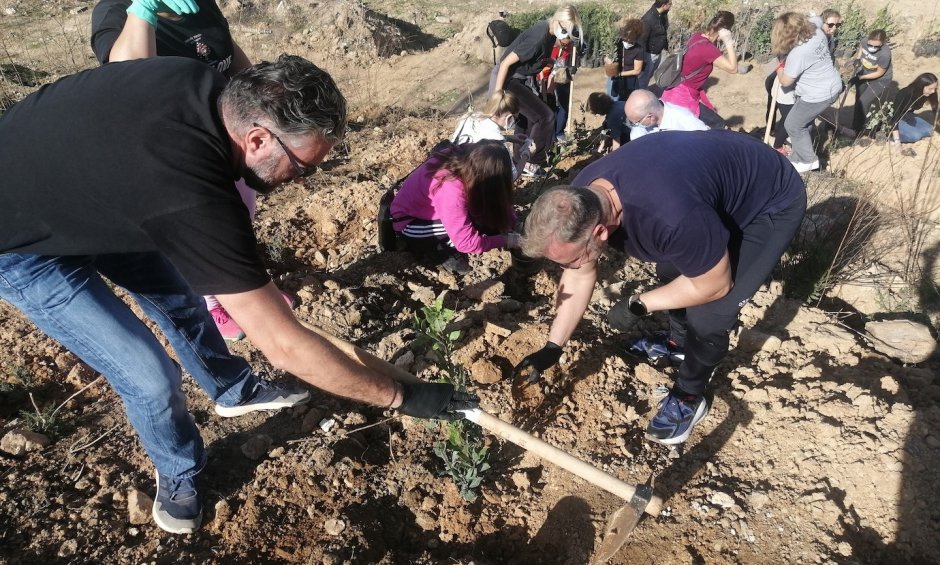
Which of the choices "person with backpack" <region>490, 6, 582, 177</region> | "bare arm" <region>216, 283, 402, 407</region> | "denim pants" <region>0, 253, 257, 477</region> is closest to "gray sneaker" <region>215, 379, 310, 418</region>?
"denim pants" <region>0, 253, 257, 477</region>

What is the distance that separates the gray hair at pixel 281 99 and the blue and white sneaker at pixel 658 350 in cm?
226

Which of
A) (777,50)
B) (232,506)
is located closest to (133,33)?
(232,506)

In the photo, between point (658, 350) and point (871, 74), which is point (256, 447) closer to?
point (658, 350)

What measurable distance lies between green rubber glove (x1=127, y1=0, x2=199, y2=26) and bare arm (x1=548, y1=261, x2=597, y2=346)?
6.78ft

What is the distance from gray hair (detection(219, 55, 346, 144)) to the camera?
1.48 meters

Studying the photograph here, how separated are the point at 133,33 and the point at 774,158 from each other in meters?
2.76

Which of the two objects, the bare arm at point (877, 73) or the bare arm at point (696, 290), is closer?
the bare arm at point (696, 290)

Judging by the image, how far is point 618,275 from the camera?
12.6ft

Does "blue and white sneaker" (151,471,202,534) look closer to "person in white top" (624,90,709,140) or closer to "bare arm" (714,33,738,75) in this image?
"person in white top" (624,90,709,140)

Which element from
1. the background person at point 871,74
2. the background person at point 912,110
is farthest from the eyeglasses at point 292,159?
the background person at point 912,110

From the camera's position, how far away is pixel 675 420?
256cm

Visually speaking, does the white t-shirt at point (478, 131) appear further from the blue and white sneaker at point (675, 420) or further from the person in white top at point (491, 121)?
the blue and white sneaker at point (675, 420)

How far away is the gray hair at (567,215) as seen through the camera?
1946 millimetres

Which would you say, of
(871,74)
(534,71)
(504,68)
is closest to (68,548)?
(504,68)
